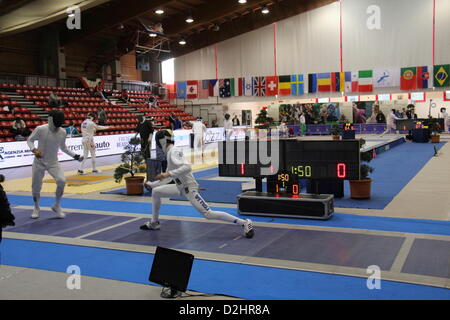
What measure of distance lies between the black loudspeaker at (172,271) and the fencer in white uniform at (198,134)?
1447 cm

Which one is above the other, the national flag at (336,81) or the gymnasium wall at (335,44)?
the gymnasium wall at (335,44)

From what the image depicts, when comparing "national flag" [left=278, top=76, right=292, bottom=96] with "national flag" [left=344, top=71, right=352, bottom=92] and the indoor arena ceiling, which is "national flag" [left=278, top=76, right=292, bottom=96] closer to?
"national flag" [left=344, top=71, right=352, bottom=92]

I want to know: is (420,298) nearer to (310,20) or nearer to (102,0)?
(102,0)

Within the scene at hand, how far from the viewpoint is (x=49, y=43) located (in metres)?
26.1

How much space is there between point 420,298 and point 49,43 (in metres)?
26.5

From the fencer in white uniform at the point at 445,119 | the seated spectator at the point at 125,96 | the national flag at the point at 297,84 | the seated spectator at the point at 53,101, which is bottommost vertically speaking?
the fencer in white uniform at the point at 445,119

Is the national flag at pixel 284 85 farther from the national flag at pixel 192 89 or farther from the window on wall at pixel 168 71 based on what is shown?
the window on wall at pixel 168 71

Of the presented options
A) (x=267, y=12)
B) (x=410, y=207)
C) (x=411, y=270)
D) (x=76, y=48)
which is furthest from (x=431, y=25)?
(x=411, y=270)

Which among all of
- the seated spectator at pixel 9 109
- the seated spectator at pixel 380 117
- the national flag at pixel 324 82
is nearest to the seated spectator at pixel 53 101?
the seated spectator at pixel 9 109

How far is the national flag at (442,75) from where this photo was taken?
89.8ft

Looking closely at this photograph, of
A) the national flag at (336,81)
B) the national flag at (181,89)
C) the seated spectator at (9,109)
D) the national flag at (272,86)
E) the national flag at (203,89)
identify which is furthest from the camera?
the national flag at (181,89)

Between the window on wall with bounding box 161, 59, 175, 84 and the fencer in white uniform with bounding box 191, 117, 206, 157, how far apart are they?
1623 centimetres

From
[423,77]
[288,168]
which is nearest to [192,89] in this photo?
[423,77]

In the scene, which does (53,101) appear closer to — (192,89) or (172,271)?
(192,89)
